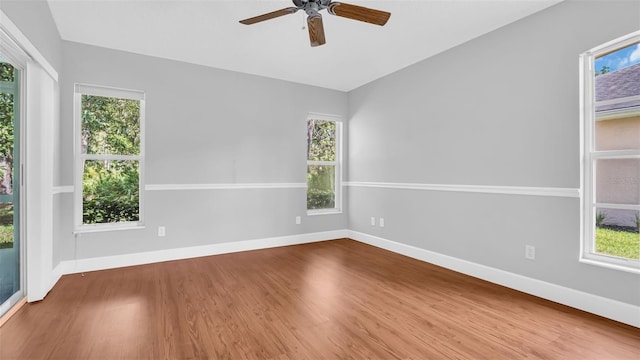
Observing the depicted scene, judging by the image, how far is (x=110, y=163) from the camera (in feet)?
11.6

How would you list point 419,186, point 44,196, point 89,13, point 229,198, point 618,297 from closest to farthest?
point 618,297
point 44,196
point 89,13
point 419,186
point 229,198

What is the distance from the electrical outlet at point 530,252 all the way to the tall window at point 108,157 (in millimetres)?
4242

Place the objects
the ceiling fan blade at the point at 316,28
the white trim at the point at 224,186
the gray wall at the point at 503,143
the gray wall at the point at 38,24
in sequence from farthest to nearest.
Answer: the white trim at the point at 224,186, the gray wall at the point at 503,143, the ceiling fan blade at the point at 316,28, the gray wall at the point at 38,24

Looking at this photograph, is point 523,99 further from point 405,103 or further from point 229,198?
point 229,198

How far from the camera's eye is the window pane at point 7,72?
2.18 metres

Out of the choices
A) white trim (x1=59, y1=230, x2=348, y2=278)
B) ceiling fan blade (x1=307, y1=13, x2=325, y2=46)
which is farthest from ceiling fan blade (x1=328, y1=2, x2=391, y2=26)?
white trim (x1=59, y1=230, x2=348, y2=278)

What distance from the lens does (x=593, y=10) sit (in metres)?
2.31

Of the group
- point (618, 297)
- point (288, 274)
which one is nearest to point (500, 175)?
point (618, 297)

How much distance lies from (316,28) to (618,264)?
115 inches

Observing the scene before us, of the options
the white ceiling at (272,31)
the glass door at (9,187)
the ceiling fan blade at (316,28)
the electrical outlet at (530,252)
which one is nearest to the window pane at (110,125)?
the white ceiling at (272,31)

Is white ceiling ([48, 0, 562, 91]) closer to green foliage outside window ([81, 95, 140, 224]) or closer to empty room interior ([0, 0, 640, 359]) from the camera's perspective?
empty room interior ([0, 0, 640, 359])

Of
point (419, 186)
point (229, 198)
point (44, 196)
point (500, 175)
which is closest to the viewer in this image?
point (44, 196)

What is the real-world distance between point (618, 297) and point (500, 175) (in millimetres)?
1269

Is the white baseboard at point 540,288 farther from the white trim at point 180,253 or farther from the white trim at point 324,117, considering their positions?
the white trim at point 324,117
